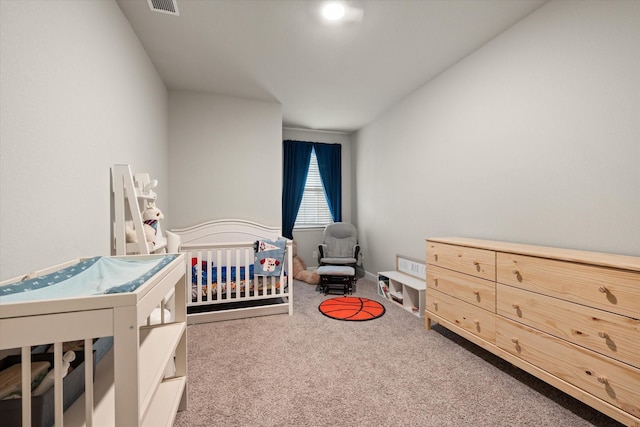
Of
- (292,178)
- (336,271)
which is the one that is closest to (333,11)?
(336,271)

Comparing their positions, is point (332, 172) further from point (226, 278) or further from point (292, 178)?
point (226, 278)

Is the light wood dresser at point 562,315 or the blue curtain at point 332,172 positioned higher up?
the blue curtain at point 332,172

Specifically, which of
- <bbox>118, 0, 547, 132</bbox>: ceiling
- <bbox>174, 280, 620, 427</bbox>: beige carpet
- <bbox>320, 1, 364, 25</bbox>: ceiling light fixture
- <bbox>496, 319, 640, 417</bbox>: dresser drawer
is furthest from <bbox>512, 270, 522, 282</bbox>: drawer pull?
<bbox>320, 1, 364, 25</bbox>: ceiling light fixture

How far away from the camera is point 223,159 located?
3.55m

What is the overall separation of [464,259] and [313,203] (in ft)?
10.4

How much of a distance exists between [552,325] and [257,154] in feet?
10.9

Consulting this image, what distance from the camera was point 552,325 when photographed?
151cm

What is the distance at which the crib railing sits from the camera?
275cm

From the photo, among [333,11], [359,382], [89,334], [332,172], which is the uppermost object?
[333,11]

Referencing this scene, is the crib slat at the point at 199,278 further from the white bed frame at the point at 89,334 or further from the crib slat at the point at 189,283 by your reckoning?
the white bed frame at the point at 89,334

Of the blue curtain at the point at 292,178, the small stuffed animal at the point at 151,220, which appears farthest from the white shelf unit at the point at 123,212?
the blue curtain at the point at 292,178

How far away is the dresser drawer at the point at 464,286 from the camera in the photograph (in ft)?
6.23

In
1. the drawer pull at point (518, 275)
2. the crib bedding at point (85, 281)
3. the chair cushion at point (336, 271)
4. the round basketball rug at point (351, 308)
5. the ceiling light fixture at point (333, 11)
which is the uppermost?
the ceiling light fixture at point (333, 11)

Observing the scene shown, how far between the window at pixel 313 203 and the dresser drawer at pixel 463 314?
2.79 m
